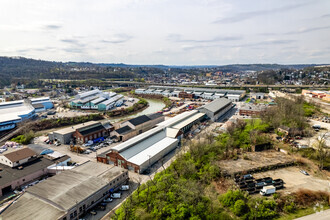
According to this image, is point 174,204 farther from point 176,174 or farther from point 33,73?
point 33,73

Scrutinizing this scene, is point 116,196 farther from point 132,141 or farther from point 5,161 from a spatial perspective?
point 5,161

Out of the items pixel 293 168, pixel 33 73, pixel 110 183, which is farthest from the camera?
pixel 33 73

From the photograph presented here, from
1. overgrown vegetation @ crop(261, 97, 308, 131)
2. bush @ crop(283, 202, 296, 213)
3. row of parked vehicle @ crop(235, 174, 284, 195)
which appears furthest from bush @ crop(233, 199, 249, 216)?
overgrown vegetation @ crop(261, 97, 308, 131)

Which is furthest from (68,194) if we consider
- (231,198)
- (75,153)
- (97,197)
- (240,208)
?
(240,208)

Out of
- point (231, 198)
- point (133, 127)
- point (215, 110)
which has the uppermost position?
point (215, 110)

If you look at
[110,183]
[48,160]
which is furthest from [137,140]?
[48,160]
